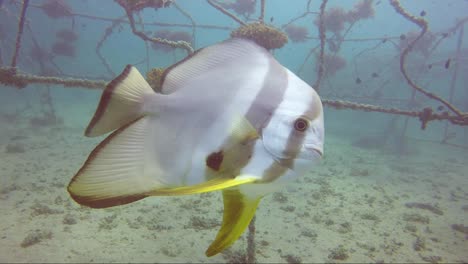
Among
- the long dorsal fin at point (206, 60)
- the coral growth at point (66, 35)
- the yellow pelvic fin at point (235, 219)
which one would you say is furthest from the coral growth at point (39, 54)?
the yellow pelvic fin at point (235, 219)

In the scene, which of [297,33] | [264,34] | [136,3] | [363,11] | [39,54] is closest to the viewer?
[136,3]

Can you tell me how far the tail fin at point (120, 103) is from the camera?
92 cm

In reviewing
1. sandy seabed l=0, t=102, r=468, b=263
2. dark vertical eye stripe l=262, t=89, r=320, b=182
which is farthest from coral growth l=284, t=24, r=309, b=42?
dark vertical eye stripe l=262, t=89, r=320, b=182

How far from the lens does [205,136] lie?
888 millimetres

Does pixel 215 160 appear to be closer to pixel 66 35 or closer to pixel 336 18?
pixel 336 18

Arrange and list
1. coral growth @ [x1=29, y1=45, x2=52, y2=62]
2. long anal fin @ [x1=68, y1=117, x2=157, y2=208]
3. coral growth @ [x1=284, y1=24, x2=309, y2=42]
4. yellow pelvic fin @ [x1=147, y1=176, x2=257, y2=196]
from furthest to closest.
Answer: coral growth @ [x1=284, y1=24, x2=309, y2=42], coral growth @ [x1=29, y1=45, x2=52, y2=62], long anal fin @ [x1=68, y1=117, x2=157, y2=208], yellow pelvic fin @ [x1=147, y1=176, x2=257, y2=196]

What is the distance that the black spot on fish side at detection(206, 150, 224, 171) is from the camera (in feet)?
2.82

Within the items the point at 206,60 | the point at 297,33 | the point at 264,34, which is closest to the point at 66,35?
the point at 297,33

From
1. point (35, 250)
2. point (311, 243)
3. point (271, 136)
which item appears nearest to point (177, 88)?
Answer: point (271, 136)

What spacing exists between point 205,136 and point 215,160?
0.09 meters

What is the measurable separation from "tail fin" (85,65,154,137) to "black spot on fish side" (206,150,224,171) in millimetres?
303

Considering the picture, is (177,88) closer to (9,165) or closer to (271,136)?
(271,136)

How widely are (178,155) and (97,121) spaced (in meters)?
0.31

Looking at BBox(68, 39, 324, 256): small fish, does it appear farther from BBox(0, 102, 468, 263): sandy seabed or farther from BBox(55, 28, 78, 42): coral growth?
BBox(55, 28, 78, 42): coral growth
